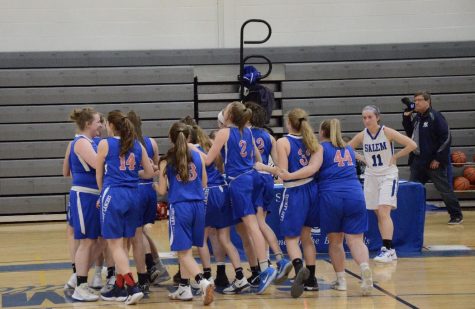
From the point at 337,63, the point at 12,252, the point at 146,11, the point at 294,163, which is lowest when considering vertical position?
the point at 12,252

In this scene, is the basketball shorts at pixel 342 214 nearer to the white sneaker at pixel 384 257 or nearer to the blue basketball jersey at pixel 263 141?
the blue basketball jersey at pixel 263 141

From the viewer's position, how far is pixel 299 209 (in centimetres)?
743

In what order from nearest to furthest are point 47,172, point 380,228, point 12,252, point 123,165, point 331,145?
point 123,165 < point 331,145 < point 380,228 < point 12,252 < point 47,172

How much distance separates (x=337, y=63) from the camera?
49.1 ft

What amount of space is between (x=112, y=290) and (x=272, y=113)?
7.73 metres

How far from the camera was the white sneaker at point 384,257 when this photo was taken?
30.2 feet

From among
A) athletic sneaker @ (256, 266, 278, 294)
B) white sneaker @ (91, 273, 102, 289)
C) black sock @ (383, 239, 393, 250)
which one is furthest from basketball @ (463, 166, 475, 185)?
white sneaker @ (91, 273, 102, 289)

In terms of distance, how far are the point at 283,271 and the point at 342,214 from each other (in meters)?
0.72

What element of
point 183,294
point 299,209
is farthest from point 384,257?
point 183,294

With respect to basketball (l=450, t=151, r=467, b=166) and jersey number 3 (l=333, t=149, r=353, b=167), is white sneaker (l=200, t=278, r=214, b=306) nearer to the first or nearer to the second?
jersey number 3 (l=333, t=149, r=353, b=167)

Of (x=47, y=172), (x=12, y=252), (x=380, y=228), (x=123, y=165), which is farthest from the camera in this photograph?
(x=47, y=172)

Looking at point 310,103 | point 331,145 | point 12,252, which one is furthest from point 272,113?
point 331,145

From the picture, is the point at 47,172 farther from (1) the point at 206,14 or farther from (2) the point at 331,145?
(2) the point at 331,145

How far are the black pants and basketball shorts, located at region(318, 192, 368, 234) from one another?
17.2 feet
